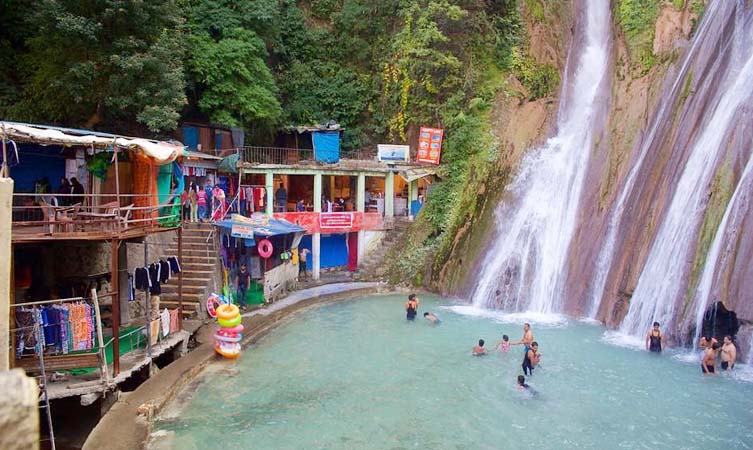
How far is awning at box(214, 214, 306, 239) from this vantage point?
2094 cm

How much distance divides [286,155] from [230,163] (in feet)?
21.1

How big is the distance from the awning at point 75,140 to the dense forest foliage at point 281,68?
287 inches

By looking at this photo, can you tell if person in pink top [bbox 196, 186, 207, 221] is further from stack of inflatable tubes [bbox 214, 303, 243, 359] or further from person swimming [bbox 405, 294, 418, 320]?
person swimming [bbox 405, 294, 418, 320]

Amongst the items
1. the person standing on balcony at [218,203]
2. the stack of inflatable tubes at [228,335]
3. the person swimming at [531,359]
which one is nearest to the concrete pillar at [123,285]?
the stack of inflatable tubes at [228,335]

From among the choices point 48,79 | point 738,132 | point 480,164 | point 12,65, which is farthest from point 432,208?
point 12,65

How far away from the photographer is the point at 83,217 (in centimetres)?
1322

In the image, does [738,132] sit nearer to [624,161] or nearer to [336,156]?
[624,161]

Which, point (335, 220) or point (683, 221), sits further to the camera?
point (335, 220)

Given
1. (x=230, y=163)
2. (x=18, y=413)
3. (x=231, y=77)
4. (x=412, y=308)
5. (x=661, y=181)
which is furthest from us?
(x=231, y=77)

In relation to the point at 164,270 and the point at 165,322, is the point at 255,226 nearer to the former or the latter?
the point at 164,270

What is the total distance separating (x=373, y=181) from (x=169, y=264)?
20.0m

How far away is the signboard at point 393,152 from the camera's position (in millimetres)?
29844

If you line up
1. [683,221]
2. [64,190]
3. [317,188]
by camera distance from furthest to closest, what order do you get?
[317,188] → [64,190] → [683,221]

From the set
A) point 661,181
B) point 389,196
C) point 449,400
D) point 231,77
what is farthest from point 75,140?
point 389,196
